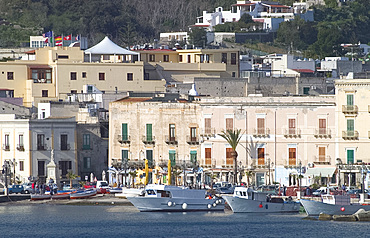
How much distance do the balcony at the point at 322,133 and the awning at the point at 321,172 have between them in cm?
237

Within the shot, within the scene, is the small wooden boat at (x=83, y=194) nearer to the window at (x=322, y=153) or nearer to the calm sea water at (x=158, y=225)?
the calm sea water at (x=158, y=225)

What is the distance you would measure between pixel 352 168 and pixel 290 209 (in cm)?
1043

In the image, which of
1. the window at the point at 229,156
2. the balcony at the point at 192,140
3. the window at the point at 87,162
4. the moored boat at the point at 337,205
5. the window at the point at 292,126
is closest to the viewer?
the moored boat at the point at 337,205

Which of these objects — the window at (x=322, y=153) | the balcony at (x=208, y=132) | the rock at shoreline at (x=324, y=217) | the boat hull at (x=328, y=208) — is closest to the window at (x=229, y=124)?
the balcony at (x=208, y=132)

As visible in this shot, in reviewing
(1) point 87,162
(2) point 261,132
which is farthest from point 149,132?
(2) point 261,132

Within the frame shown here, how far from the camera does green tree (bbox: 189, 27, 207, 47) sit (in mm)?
180250

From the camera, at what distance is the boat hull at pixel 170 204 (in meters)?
99.9

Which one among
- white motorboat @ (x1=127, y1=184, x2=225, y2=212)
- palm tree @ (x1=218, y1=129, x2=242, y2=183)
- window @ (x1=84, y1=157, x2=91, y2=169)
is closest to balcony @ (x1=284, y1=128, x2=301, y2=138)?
palm tree @ (x1=218, y1=129, x2=242, y2=183)

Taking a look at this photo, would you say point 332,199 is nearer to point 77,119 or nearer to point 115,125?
point 115,125

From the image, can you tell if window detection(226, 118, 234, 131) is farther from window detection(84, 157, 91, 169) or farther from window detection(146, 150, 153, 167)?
window detection(84, 157, 91, 169)

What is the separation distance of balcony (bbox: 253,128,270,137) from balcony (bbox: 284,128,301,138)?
1.31 meters

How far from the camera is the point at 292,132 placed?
362 feet

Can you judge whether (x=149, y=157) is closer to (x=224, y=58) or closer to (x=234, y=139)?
(x=234, y=139)

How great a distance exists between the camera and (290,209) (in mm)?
Result: 99500
